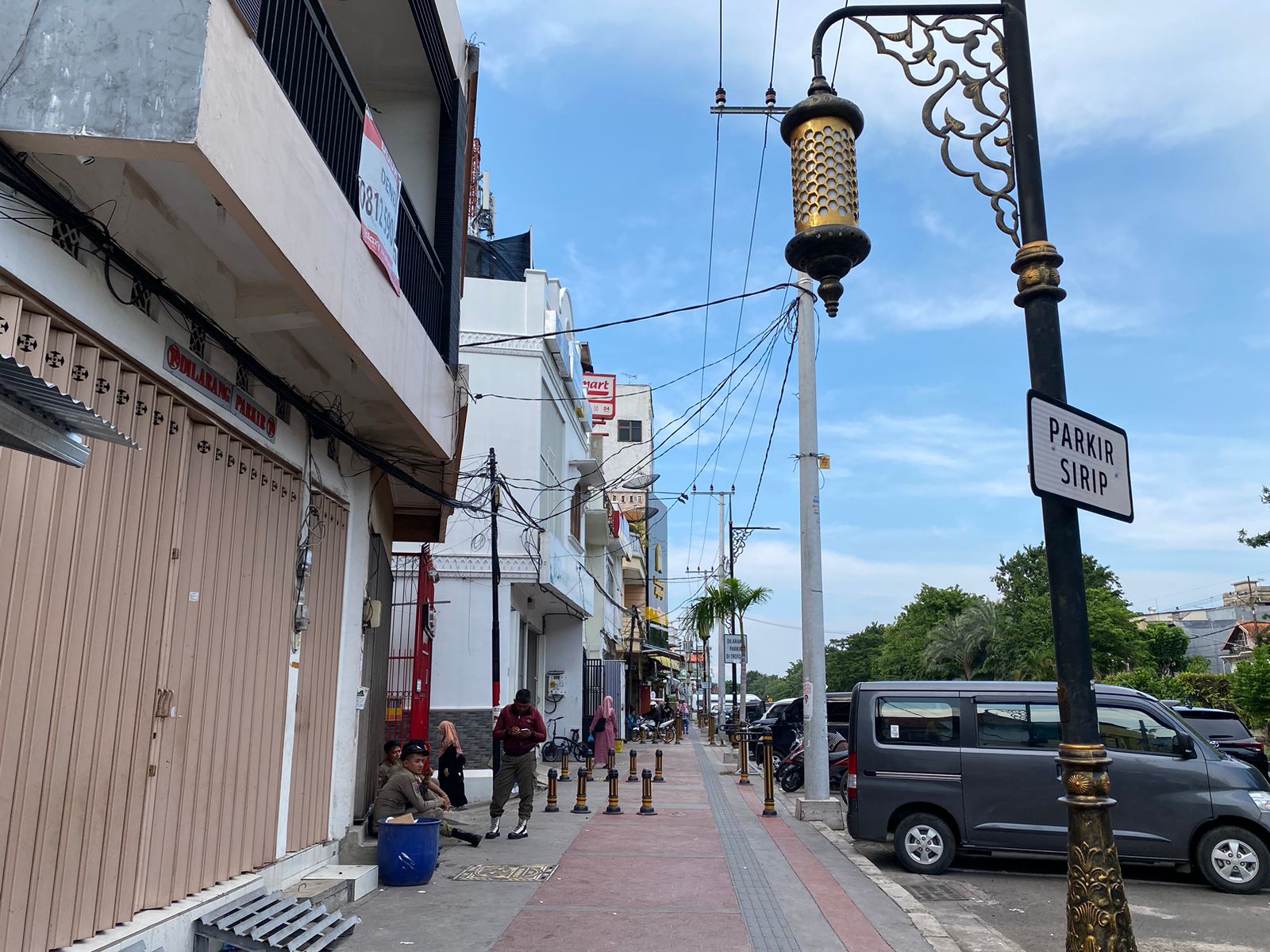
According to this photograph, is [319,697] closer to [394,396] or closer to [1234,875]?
[394,396]

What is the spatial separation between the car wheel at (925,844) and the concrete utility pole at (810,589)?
299 cm

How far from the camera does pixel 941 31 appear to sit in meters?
5.08

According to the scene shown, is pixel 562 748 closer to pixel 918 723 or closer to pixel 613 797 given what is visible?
pixel 613 797

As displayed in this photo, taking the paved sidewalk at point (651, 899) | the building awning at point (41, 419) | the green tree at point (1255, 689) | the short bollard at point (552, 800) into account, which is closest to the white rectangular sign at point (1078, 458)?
the building awning at point (41, 419)

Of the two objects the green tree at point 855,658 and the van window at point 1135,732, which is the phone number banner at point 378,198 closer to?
the van window at point 1135,732

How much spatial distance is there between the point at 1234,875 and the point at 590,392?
27.7 meters

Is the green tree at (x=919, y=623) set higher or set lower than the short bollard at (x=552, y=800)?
higher

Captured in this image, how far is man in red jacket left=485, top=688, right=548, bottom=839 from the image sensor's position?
39.2 feet

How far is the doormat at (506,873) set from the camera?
30.0ft

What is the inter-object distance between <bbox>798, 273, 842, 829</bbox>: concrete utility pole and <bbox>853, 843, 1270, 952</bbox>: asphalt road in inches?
99.7

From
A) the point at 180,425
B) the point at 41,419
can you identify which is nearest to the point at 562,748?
the point at 180,425

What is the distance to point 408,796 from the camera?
8.98m

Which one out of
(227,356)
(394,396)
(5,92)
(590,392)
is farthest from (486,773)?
(590,392)

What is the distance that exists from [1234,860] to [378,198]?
10327 millimetres
